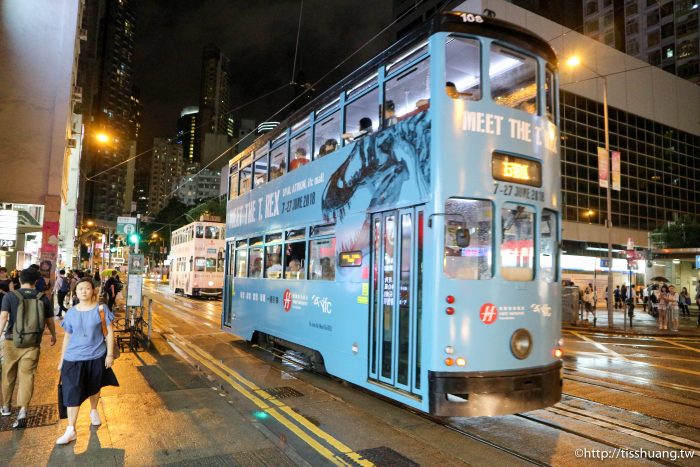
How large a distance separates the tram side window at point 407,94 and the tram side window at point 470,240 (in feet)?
4.29

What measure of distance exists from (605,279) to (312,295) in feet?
111

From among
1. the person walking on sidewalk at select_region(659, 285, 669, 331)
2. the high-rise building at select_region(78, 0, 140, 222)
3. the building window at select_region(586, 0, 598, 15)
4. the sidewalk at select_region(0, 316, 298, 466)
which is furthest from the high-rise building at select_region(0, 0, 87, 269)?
the high-rise building at select_region(78, 0, 140, 222)

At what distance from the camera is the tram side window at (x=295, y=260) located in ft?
28.1

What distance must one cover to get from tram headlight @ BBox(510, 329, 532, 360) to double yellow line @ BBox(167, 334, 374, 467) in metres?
2.07

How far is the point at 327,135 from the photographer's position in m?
8.29

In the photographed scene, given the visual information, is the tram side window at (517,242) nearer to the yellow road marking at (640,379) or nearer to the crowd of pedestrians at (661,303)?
the yellow road marking at (640,379)

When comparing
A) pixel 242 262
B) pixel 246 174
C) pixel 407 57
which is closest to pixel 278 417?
pixel 407 57

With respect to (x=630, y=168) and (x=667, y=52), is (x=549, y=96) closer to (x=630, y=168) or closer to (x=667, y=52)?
(x=630, y=168)

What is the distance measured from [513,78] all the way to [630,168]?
126 feet

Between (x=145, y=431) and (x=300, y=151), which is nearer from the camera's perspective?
(x=145, y=431)

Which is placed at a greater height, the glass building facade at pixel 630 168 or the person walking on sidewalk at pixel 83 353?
the glass building facade at pixel 630 168

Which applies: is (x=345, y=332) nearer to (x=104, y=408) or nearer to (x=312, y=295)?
(x=312, y=295)

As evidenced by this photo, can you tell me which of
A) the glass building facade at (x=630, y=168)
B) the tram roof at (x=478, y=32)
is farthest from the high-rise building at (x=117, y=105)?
the tram roof at (x=478, y=32)

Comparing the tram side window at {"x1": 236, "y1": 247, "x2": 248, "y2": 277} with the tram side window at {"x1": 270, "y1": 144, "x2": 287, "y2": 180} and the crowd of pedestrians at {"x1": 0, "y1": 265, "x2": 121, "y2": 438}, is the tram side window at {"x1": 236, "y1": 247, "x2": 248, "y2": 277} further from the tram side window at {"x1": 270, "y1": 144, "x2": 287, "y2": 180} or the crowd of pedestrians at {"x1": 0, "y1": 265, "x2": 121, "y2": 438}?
the crowd of pedestrians at {"x1": 0, "y1": 265, "x2": 121, "y2": 438}
